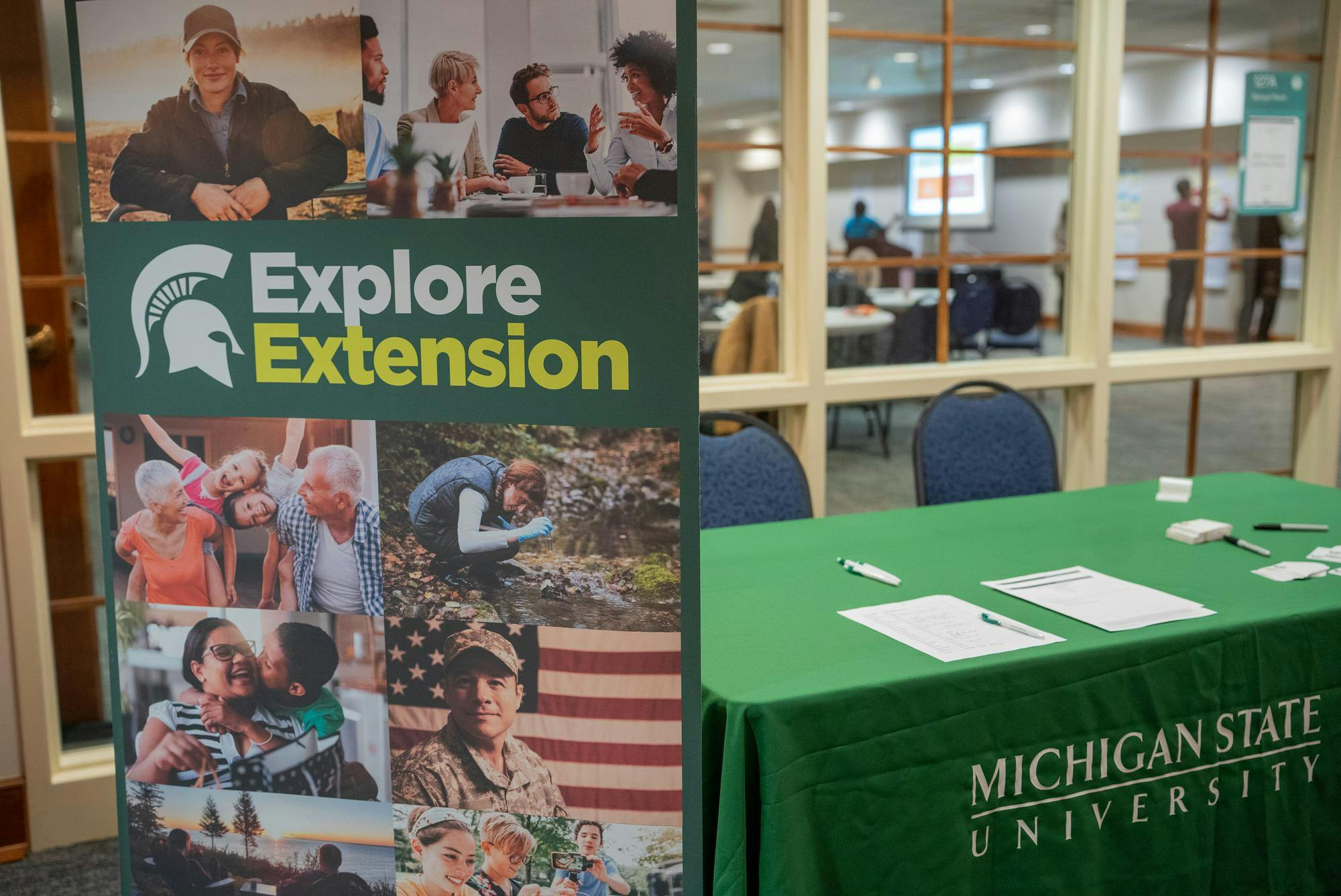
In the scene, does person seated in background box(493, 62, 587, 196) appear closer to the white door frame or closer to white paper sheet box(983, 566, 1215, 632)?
white paper sheet box(983, 566, 1215, 632)

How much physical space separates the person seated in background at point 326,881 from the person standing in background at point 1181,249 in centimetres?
385

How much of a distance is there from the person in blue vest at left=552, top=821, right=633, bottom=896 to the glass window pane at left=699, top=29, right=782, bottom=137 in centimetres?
275

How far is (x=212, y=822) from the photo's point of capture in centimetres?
135

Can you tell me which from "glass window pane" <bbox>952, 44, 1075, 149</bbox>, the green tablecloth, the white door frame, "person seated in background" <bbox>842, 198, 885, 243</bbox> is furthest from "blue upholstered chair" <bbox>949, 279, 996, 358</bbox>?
the white door frame

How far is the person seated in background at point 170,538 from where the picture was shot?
130cm

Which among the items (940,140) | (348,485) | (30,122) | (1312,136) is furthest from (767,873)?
(1312,136)

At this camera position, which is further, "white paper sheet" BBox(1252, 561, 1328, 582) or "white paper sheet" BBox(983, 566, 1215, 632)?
"white paper sheet" BBox(1252, 561, 1328, 582)

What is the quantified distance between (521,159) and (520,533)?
1.36 feet

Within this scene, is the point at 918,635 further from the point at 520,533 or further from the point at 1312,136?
the point at 1312,136

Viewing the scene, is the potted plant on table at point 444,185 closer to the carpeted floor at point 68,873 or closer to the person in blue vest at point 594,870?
the person in blue vest at point 594,870

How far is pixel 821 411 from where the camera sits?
3.68 m

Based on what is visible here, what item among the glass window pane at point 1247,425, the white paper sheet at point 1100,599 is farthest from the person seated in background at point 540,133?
the glass window pane at point 1247,425

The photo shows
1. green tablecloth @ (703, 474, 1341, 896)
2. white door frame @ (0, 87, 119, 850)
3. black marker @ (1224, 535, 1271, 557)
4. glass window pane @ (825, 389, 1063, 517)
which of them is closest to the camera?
green tablecloth @ (703, 474, 1341, 896)

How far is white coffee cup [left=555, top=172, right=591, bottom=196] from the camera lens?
1.18 m
